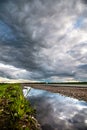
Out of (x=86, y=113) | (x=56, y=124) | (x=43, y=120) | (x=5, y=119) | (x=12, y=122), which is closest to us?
(x=12, y=122)

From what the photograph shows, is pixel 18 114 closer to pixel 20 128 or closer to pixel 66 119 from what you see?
pixel 20 128

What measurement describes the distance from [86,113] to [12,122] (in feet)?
25.1

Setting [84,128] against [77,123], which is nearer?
[84,128]

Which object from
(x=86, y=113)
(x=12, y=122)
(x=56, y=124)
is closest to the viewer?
(x=12, y=122)

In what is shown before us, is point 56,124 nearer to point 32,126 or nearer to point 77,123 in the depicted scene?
point 77,123

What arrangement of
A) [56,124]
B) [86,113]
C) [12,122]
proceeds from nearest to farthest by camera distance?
[12,122] → [56,124] → [86,113]

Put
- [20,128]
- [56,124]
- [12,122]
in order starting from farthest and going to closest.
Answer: [56,124] < [12,122] < [20,128]

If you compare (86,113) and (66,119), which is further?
(86,113)

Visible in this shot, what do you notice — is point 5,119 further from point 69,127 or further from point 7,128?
point 69,127

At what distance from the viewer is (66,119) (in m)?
15.1

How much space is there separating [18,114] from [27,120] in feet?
1.70

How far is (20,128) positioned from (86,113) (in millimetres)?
8142

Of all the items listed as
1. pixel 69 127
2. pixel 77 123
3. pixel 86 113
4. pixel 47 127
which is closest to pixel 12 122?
pixel 47 127

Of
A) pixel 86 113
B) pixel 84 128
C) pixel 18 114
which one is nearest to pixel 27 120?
pixel 18 114
